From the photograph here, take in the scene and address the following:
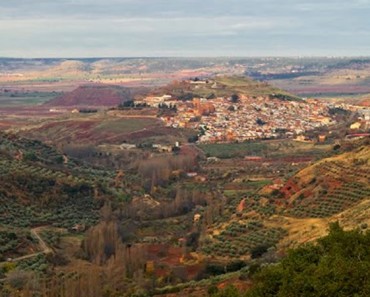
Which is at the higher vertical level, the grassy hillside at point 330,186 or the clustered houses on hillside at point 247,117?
the grassy hillside at point 330,186

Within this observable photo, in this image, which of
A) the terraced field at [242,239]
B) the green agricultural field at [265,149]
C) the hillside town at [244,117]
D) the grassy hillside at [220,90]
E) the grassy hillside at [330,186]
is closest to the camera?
the terraced field at [242,239]

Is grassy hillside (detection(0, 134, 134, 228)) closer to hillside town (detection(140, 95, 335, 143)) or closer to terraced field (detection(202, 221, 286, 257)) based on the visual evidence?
terraced field (detection(202, 221, 286, 257))

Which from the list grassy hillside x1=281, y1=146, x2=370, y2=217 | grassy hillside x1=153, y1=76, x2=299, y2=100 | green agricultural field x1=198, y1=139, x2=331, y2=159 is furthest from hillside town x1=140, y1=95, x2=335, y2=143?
grassy hillside x1=281, y1=146, x2=370, y2=217

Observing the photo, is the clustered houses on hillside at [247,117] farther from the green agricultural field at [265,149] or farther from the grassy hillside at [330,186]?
the grassy hillside at [330,186]

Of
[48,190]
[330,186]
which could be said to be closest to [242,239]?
[330,186]

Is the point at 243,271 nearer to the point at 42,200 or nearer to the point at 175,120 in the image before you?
the point at 42,200

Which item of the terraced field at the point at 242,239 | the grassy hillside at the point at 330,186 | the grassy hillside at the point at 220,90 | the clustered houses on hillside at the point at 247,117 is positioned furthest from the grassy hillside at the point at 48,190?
the grassy hillside at the point at 220,90

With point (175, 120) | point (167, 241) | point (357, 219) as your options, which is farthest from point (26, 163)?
point (175, 120)

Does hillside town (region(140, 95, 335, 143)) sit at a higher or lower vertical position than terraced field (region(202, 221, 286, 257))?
lower

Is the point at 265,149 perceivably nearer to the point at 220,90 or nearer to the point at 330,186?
the point at 330,186
